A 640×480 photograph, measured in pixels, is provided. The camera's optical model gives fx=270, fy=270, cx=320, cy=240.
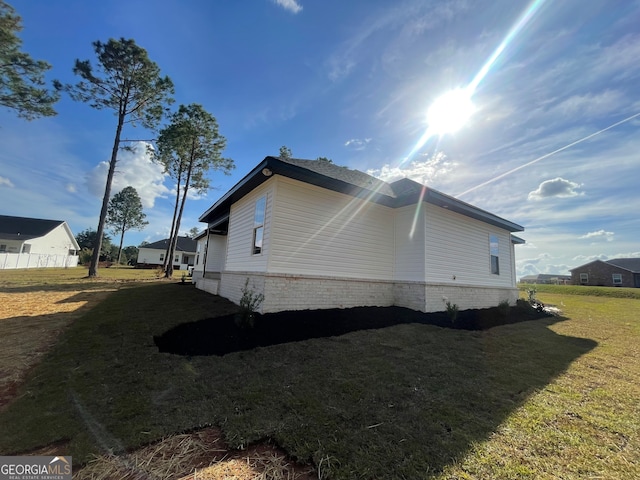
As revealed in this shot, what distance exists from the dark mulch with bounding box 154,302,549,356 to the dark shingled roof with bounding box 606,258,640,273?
39.2 meters

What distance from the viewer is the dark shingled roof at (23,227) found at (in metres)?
28.9

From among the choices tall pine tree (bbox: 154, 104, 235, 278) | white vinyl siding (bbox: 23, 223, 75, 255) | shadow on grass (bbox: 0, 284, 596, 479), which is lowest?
shadow on grass (bbox: 0, 284, 596, 479)

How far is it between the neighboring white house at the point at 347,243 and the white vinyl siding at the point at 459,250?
0.04 meters

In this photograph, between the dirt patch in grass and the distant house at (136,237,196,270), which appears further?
the distant house at (136,237,196,270)

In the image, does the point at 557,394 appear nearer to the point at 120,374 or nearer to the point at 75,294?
the point at 120,374

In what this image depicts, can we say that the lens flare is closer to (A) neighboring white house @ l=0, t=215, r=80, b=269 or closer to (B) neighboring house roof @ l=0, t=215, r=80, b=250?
(A) neighboring white house @ l=0, t=215, r=80, b=269

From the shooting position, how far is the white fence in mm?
23297

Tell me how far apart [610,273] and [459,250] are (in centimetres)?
3929

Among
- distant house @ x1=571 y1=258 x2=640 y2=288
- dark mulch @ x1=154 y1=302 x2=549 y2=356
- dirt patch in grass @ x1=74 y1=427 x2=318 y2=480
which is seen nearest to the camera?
dirt patch in grass @ x1=74 y1=427 x2=318 y2=480

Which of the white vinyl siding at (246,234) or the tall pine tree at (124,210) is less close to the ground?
the tall pine tree at (124,210)

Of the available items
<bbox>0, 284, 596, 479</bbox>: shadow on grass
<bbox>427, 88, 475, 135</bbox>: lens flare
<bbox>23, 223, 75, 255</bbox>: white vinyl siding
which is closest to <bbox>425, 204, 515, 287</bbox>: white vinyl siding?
<bbox>427, 88, 475, 135</bbox>: lens flare

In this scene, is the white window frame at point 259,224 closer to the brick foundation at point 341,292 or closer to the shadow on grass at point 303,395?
the brick foundation at point 341,292

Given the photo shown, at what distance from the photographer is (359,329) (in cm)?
638

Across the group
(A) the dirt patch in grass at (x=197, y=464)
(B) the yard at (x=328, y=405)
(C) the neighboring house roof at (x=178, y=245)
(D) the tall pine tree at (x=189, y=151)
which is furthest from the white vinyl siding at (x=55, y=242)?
(A) the dirt patch in grass at (x=197, y=464)
